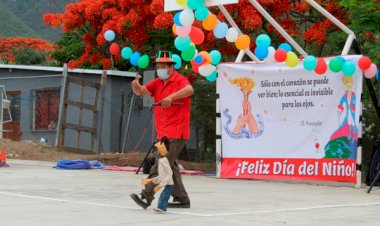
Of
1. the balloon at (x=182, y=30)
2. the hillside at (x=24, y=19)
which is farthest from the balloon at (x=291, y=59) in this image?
the hillside at (x=24, y=19)

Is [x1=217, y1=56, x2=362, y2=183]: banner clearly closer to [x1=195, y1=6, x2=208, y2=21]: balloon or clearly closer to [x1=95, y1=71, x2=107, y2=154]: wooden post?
[x1=195, y1=6, x2=208, y2=21]: balloon

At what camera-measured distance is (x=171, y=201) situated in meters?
10.8

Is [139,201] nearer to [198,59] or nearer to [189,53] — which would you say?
[189,53]

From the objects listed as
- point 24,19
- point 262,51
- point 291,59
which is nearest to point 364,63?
point 291,59

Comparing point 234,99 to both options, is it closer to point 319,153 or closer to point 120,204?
point 319,153

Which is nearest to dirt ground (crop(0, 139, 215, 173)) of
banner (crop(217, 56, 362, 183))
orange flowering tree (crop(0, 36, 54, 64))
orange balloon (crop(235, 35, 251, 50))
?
banner (crop(217, 56, 362, 183))

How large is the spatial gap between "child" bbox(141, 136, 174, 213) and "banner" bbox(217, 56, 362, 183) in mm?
6021

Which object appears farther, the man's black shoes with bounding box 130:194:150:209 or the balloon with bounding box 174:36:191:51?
the balloon with bounding box 174:36:191:51

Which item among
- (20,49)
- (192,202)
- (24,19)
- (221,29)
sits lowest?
(192,202)

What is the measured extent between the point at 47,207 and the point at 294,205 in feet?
11.6

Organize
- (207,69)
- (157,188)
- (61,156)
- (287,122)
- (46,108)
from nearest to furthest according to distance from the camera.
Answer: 1. (157,188)
2. (207,69)
3. (287,122)
4. (61,156)
5. (46,108)

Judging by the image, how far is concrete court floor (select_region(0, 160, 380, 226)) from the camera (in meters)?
8.88

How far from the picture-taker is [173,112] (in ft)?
33.1

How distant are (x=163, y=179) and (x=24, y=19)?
61989mm
